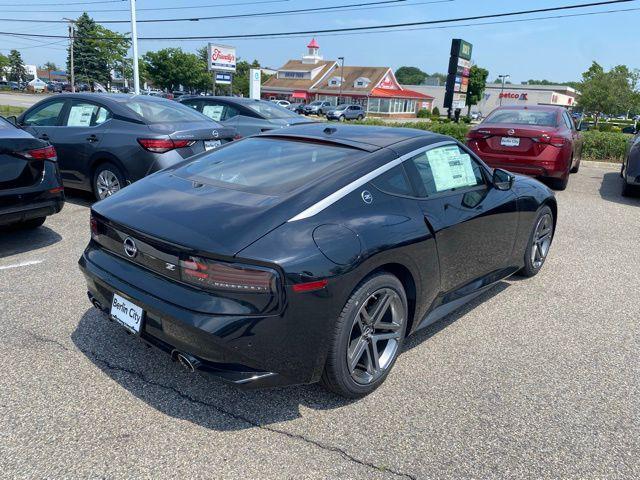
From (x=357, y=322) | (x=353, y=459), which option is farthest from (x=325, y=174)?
(x=353, y=459)

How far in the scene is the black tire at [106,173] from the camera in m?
6.57

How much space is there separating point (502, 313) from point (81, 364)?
3.12 metres

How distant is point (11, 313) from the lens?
148 inches

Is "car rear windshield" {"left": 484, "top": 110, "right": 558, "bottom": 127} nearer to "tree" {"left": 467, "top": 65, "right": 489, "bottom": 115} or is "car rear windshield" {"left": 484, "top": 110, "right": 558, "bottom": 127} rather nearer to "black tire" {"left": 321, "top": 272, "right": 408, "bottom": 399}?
"black tire" {"left": 321, "top": 272, "right": 408, "bottom": 399}

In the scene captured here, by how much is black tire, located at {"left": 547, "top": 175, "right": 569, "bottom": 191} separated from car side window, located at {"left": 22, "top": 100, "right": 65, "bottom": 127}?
27.2 ft

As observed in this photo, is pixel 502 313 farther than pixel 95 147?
No

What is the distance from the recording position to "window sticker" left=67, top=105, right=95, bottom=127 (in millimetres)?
7020

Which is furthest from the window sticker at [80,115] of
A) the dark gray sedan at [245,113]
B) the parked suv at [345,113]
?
the parked suv at [345,113]

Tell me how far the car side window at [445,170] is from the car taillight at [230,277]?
4.45 feet

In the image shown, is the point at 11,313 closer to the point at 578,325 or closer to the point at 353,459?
the point at 353,459

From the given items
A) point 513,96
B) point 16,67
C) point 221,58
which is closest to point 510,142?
point 221,58

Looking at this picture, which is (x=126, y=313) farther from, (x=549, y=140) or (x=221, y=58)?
(x=221, y=58)

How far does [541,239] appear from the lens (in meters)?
5.02

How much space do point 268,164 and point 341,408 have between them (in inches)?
61.8
